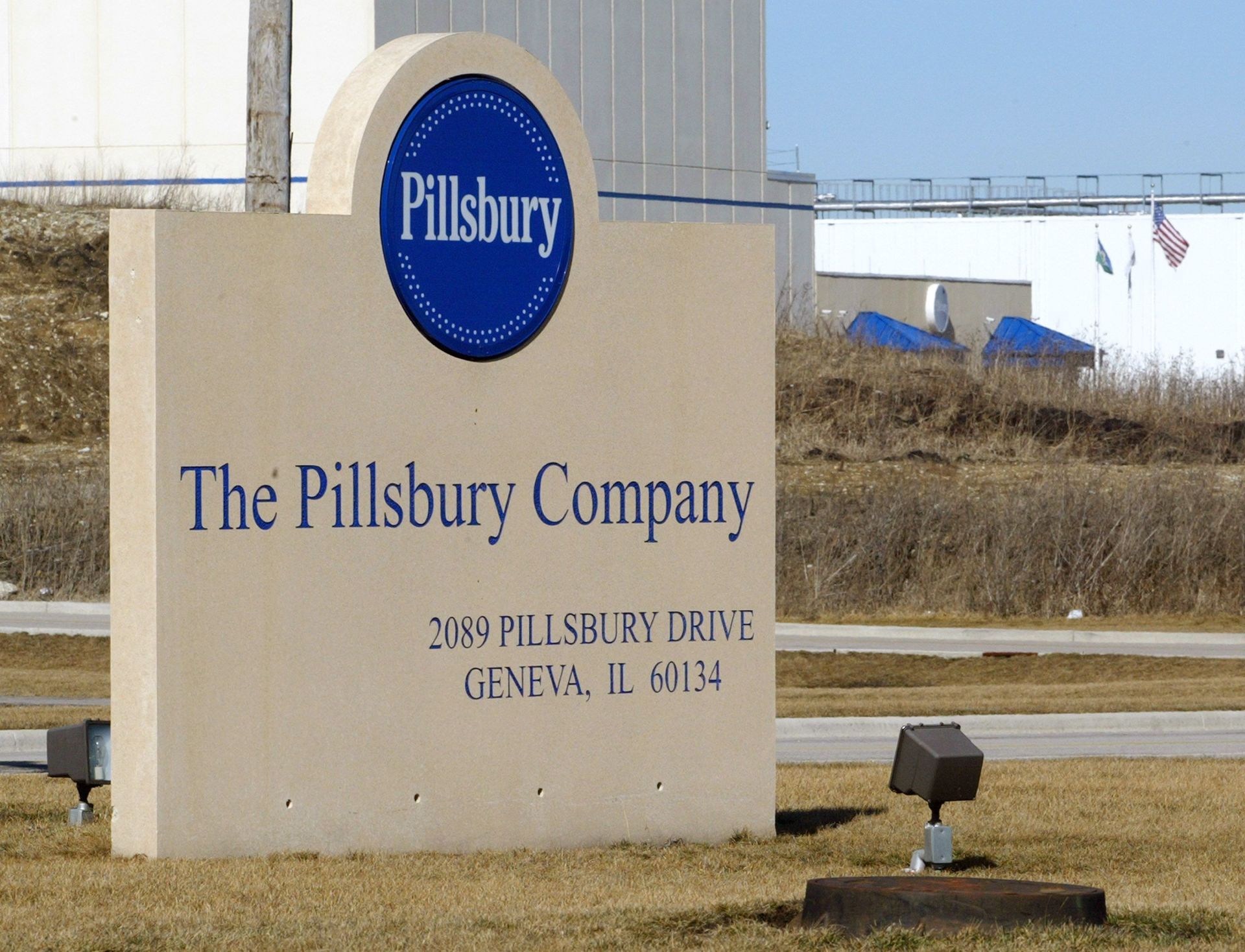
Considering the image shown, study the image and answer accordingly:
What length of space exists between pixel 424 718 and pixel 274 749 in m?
0.80

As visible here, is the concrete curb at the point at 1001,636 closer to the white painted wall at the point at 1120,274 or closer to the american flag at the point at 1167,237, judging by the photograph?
the american flag at the point at 1167,237

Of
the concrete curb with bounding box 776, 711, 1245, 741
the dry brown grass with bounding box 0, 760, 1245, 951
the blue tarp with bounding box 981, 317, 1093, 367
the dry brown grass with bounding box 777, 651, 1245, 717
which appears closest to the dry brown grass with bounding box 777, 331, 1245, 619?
the dry brown grass with bounding box 777, 651, 1245, 717

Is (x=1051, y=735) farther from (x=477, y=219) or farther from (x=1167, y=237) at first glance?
(x=1167, y=237)

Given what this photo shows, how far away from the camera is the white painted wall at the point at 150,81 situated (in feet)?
127

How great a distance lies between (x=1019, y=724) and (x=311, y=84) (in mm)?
25471

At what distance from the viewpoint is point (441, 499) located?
9805 millimetres

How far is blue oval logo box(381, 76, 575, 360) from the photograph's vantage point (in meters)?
9.76

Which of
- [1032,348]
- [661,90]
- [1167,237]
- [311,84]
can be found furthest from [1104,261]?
[311,84]

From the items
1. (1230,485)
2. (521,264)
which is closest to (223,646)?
(521,264)

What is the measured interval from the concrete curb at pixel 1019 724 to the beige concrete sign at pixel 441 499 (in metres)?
6.79

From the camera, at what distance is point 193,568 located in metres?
9.09

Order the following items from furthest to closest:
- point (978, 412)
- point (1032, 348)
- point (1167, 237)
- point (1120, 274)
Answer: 1. point (1120, 274)
2. point (1032, 348)
3. point (1167, 237)
4. point (978, 412)

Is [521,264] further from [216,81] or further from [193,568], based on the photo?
[216,81]

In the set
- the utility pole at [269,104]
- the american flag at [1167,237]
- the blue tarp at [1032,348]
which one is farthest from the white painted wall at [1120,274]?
the utility pole at [269,104]
